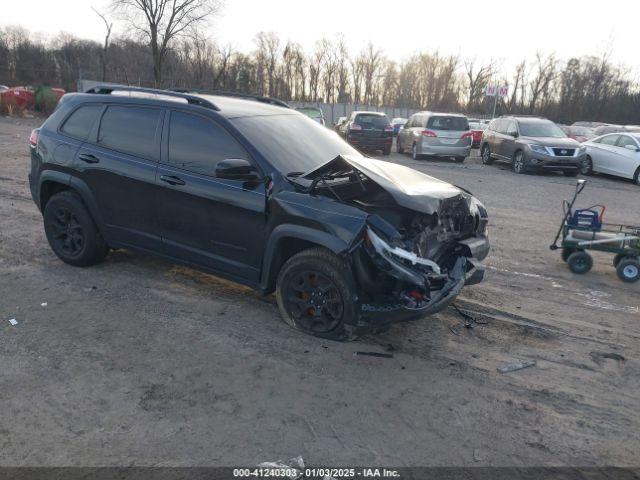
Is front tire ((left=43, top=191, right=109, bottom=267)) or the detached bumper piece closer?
the detached bumper piece

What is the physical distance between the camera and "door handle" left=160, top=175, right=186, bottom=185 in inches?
178

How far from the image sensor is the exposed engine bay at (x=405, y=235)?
3.77m

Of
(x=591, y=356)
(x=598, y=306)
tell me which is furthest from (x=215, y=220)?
(x=598, y=306)

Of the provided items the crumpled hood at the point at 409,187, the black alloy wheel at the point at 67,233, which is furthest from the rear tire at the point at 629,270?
the black alloy wheel at the point at 67,233

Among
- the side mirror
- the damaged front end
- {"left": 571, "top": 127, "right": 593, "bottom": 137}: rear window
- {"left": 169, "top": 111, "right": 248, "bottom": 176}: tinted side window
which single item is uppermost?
{"left": 571, "top": 127, "right": 593, "bottom": 137}: rear window

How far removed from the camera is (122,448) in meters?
2.80

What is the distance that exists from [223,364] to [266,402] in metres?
0.59

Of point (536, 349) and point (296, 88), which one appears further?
point (296, 88)

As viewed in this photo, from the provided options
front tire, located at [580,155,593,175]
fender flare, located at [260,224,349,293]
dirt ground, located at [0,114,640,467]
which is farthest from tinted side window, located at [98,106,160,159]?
front tire, located at [580,155,593,175]

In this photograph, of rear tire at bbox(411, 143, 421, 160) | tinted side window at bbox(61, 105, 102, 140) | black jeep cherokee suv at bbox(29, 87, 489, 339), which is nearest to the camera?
black jeep cherokee suv at bbox(29, 87, 489, 339)

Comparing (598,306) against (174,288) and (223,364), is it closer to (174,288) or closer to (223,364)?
(223,364)

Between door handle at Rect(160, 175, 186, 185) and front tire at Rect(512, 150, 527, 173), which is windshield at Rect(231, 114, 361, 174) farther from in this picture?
front tire at Rect(512, 150, 527, 173)

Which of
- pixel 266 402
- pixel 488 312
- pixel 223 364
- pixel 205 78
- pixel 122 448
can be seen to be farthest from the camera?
pixel 205 78

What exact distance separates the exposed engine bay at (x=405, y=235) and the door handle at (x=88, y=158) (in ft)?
7.45
